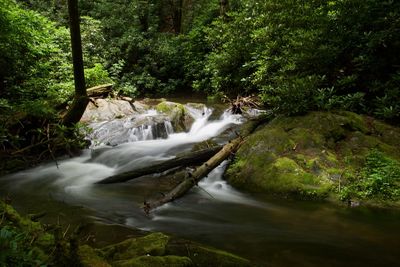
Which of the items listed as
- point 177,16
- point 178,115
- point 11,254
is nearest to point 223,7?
point 178,115

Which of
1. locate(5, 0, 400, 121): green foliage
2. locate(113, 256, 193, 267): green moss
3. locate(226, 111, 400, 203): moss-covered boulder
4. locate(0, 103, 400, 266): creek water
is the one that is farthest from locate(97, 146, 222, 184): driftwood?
locate(113, 256, 193, 267): green moss

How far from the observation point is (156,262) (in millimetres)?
3486

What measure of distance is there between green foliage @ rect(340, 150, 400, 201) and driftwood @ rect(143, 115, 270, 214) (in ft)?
8.23

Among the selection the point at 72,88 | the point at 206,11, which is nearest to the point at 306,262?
the point at 72,88

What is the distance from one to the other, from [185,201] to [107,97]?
7530 millimetres

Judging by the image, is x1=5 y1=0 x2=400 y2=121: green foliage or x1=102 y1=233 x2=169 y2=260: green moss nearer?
x1=102 y1=233 x2=169 y2=260: green moss

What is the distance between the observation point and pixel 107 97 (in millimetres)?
13320

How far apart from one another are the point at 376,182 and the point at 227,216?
8.75 ft

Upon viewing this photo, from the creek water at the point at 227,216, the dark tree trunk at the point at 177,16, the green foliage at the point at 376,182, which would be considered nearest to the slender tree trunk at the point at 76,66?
the creek water at the point at 227,216

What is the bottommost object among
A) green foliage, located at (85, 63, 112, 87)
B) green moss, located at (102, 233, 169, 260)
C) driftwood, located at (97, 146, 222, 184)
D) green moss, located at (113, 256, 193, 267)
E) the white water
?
the white water

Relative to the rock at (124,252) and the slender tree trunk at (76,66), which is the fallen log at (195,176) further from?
the slender tree trunk at (76,66)

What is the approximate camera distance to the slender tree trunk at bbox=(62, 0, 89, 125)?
25.2 ft

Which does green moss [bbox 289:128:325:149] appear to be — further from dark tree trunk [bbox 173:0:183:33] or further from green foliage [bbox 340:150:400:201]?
dark tree trunk [bbox 173:0:183:33]

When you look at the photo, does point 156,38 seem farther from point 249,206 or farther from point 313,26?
point 249,206
